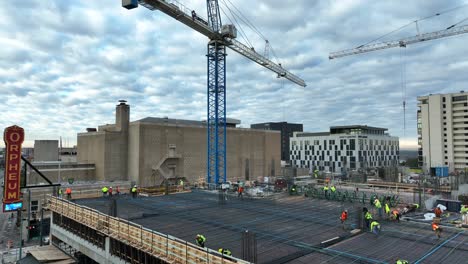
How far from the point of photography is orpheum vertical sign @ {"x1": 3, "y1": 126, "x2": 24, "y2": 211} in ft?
73.2

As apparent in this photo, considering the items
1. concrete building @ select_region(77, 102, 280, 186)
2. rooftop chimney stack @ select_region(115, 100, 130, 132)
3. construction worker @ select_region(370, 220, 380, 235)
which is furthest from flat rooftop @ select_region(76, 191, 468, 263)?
rooftop chimney stack @ select_region(115, 100, 130, 132)

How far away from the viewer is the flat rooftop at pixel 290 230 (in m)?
16.1

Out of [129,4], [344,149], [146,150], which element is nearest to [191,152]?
[146,150]

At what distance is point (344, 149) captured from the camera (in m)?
109

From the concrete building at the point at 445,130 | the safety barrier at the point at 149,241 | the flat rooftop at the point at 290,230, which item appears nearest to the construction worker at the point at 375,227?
the flat rooftop at the point at 290,230

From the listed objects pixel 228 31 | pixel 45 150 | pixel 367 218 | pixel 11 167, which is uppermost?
pixel 228 31

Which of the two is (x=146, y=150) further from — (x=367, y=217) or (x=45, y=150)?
(x=367, y=217)

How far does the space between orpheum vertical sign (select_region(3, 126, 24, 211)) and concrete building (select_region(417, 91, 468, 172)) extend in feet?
357

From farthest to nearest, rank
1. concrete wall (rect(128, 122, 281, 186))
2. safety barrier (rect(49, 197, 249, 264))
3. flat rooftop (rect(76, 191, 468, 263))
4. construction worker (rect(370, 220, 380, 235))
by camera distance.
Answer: concrete wall (rect(128, 122, 281, 186)), construction worker (rect(370, 220, 380, 235)), flat rooftop (rect(76, 191, 468, 263)), safety barrier (rect(49, 197, 249, 264))

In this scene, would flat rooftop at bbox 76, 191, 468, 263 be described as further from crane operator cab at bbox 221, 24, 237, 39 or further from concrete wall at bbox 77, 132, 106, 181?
crane operator cab at bbox 221, 24, 237, 39

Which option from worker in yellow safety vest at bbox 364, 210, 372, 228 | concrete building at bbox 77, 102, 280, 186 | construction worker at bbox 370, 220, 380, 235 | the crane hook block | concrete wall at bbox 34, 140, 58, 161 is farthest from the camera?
concrete wall at bbox 34, 140, 58, 161

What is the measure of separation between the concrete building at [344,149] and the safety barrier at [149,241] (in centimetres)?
8882

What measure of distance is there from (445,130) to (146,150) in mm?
98266

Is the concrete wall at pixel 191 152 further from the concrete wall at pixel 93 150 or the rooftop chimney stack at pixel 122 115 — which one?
the concrete wall at pixel 93 150
